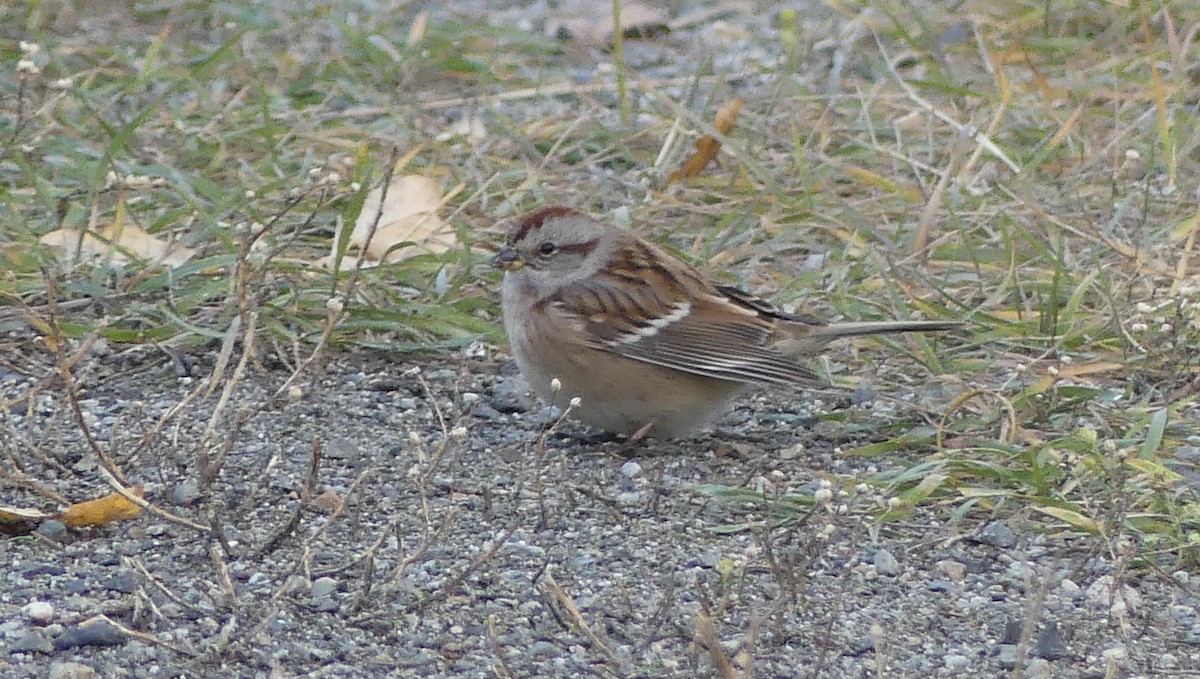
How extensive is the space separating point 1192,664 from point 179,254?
302 centimetres


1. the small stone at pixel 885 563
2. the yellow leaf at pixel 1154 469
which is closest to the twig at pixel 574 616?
the small stone at pixel 885 563

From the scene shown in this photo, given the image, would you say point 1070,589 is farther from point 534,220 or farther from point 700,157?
point 700,157

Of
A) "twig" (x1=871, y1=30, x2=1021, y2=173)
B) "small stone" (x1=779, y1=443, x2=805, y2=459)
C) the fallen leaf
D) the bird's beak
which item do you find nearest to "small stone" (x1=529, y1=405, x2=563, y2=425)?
the bird's beak

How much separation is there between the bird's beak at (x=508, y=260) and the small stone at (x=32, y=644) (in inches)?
74.9

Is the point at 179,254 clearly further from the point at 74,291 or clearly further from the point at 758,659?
the point at 758,659

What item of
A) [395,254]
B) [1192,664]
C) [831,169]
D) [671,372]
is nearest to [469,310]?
[395,254]

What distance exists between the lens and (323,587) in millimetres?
3301

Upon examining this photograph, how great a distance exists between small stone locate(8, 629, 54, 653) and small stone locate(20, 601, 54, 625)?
6 cm

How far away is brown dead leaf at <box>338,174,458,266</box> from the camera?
5.25 m

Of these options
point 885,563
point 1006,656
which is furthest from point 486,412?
point 1006,656

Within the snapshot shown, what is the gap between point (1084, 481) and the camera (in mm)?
3869

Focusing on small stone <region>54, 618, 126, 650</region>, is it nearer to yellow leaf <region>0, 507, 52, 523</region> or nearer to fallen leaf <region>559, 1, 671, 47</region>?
yellow leaf <region>0, 507, 52, 523</region>

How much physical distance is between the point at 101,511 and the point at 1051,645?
1819 mm

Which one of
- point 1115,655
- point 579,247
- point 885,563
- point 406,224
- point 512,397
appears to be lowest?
point 512,397
